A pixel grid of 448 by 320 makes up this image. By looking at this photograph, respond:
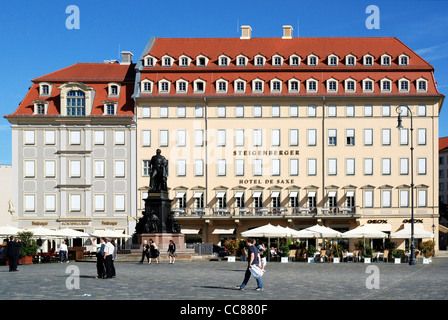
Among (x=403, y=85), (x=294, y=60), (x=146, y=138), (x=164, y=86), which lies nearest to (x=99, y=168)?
(x=146, y=138)

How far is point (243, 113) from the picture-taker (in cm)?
7681

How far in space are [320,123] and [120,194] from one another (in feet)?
65.8

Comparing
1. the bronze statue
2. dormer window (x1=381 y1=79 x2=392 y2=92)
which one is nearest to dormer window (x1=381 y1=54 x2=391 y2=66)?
dormer window (x1=381 y1=79 x2=392 y2=92)

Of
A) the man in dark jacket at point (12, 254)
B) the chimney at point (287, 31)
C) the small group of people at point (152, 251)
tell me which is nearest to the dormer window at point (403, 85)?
the chimney at point (287, 31)

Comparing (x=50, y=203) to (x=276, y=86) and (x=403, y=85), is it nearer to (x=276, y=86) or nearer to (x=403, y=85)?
(x=276, y=86)

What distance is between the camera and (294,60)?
257ft

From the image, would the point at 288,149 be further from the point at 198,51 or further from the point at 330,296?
the point at 330,296

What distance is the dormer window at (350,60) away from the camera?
3056 inches

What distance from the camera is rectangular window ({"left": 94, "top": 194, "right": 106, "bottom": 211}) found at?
7688cm

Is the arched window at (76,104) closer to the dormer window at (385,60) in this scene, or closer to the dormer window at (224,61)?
the dormer window at (224,61)

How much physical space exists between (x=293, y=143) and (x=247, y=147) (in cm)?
436

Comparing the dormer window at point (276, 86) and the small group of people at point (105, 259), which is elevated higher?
the dormer window at point (276, 86)

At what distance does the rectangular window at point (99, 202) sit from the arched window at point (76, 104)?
313 inches

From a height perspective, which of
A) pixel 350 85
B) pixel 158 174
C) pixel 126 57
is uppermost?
pixel 126 57
